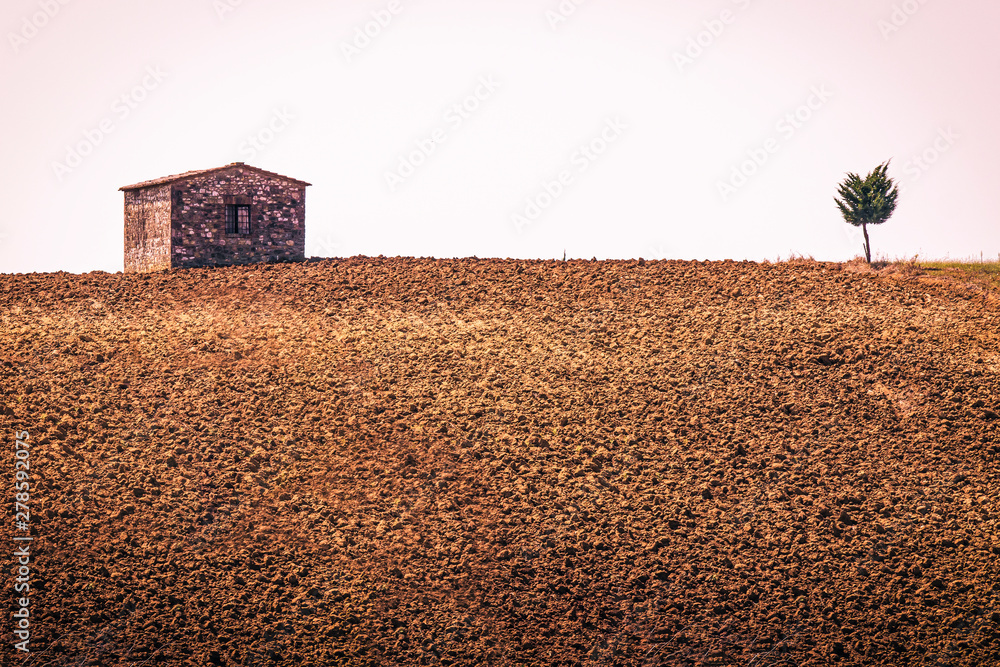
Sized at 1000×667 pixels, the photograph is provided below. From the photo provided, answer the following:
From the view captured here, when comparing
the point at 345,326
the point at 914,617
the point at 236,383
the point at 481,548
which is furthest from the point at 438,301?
the point at 914,617

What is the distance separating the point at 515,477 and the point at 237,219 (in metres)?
A: 18.2

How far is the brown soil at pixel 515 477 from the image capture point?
14164 millimetres

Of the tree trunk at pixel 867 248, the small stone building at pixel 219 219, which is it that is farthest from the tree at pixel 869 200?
the small stone building at pixel 219 219

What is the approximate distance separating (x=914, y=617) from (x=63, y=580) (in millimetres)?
14649

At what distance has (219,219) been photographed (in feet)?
100

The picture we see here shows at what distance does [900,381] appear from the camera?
2075 centimetres

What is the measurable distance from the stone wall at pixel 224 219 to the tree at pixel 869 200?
2280 centimetres

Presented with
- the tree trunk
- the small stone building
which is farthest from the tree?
the small stone building

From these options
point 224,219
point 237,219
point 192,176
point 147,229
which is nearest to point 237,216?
point 237,219

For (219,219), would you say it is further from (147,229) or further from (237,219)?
(147,229)

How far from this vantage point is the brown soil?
14164 mm

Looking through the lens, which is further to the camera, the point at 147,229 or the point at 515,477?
the point at 147,229

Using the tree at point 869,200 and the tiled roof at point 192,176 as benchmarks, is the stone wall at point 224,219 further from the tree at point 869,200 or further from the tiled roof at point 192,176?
the tree at point 869,200

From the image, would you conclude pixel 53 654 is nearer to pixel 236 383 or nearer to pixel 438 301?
pixel 236 383
